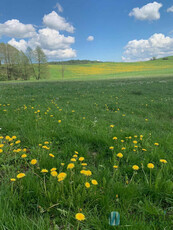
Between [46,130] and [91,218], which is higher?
[46,130]

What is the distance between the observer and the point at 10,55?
134 ft

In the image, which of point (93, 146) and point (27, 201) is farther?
point (93, 146)

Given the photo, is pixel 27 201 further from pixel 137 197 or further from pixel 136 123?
pixel 136 123

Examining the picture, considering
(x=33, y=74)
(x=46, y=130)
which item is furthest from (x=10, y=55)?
(x=46, y=130)

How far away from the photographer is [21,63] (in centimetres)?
4359

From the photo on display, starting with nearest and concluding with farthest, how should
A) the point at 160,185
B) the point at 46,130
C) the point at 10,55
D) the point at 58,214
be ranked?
1. the point at 58,214
2. the point at 160,185
3. the point at 46,130
4. the point at 10,55

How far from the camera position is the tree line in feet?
134

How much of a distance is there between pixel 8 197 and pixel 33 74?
52.2 m

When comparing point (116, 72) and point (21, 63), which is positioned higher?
point (21, 63)

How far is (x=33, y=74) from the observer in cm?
4825

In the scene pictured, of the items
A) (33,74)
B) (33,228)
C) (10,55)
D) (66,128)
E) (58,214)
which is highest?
(10,55)

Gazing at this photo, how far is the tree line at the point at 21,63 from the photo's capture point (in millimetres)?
40750

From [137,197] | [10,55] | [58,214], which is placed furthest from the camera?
[10,55]

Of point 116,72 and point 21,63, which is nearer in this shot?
point 21,63
